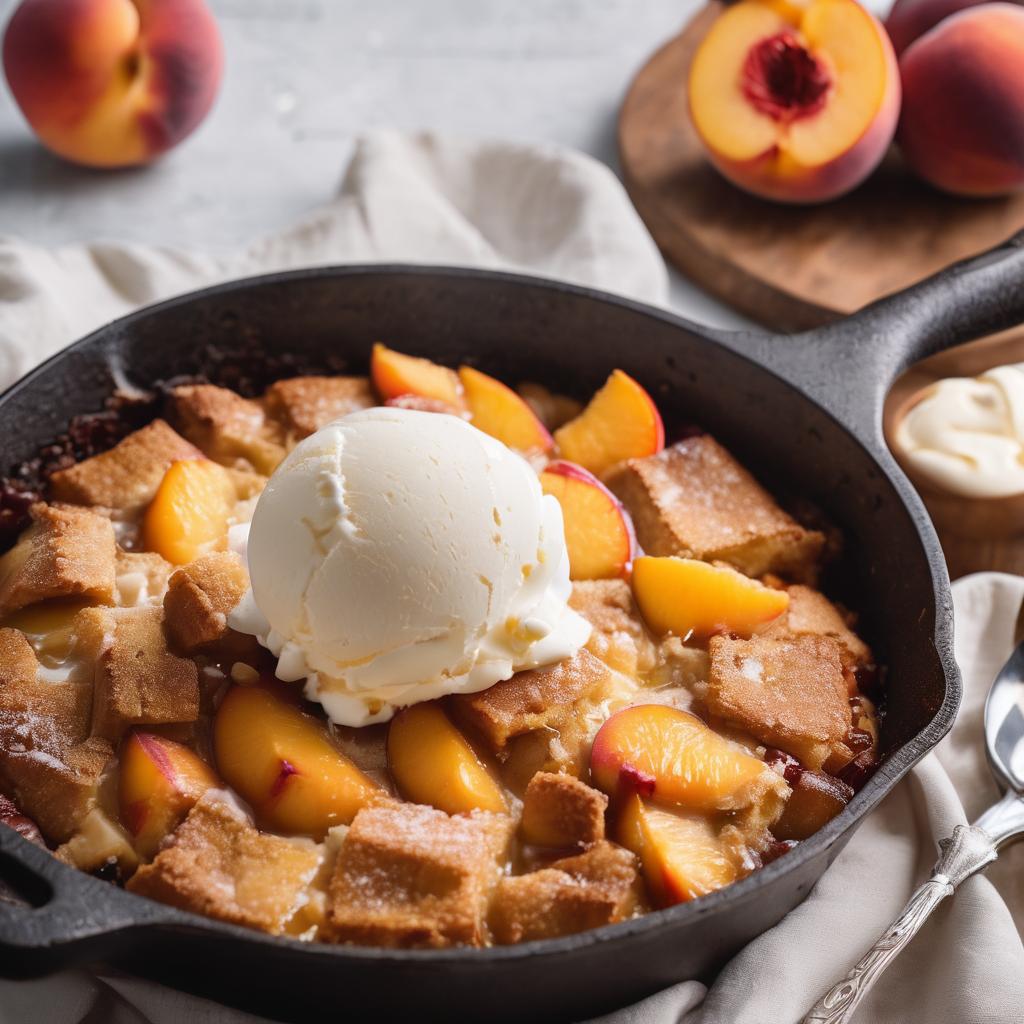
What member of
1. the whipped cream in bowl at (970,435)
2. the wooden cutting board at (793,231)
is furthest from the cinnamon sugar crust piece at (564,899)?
the wooden cutting board at (793,231)

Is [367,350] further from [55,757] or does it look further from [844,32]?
[844,32]

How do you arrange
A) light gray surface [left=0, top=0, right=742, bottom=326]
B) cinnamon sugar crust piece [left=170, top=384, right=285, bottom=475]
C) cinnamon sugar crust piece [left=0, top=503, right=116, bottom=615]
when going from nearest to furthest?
cinnamon sugar crust piece [left=0, top=503, right=116, bottom=615]
cinnamon sugar crust piece [left=170, top=384, right=285, bottom=475]
light gray surface [left=0, top=0, right=742, bottom=326]

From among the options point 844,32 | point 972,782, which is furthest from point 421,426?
point 844,32

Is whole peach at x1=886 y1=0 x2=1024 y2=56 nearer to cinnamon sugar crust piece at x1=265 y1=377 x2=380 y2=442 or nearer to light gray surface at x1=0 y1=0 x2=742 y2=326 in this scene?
light gray surface at x1=0 y1=0 x2=742 y2=326

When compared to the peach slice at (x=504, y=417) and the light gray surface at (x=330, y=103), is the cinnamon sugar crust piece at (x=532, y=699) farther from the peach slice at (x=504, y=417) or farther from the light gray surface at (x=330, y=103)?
the light gray surface at (x=330, y=103)

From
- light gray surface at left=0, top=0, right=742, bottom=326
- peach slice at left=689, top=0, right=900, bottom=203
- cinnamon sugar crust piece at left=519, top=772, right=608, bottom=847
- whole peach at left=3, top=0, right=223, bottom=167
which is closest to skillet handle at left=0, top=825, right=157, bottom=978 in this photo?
cinnamon sugar crust piece at left=519, top=772, right=608, bottom=847

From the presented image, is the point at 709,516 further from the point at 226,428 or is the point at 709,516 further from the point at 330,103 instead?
the point at 330,103
